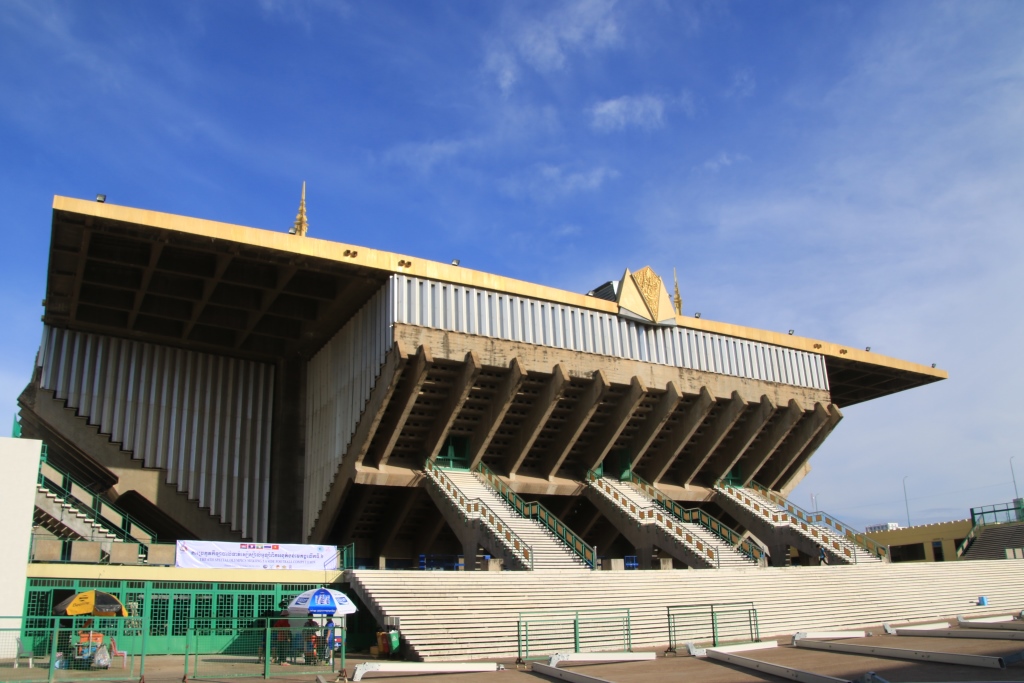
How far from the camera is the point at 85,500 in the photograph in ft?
96.1

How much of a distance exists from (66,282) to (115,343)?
4.58 meters

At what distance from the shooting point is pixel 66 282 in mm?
33344

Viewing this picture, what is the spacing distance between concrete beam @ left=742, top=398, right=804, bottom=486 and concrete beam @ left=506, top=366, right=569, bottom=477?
1251 centimetres

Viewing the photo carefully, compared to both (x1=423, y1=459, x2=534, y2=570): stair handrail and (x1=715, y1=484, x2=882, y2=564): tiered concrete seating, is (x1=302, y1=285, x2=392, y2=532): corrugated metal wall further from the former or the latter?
(x1=715, y1=484, x2=882, y2=564): tiered concrete seating

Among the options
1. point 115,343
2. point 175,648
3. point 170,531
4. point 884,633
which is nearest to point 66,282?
point 115,343

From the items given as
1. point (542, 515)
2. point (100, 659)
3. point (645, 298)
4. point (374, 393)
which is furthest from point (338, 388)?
point (100, 659)

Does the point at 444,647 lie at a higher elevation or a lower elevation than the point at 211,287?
lower

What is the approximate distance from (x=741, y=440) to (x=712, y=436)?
1.82m

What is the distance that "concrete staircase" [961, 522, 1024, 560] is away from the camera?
43469 mm

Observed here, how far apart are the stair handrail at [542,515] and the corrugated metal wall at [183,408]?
34.3 ft

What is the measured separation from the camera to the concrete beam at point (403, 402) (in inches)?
1275

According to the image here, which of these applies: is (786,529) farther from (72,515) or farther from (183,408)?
(72,515)

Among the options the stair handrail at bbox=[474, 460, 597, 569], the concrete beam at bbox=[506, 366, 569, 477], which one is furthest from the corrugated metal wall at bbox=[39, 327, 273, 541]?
the concrete beam at bbox=[506, 366, 569, 477]

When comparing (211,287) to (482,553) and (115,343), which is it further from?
(482,553)
